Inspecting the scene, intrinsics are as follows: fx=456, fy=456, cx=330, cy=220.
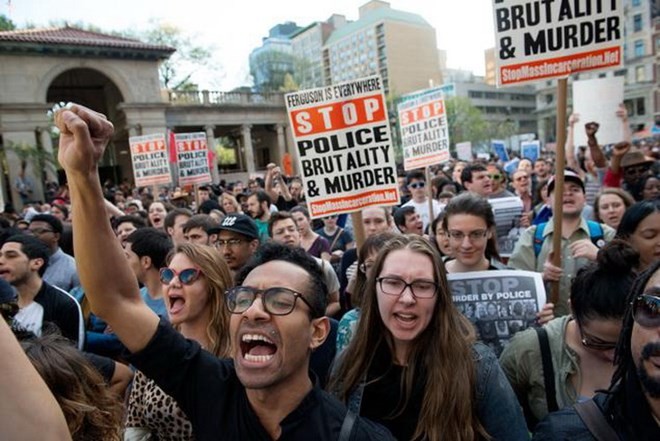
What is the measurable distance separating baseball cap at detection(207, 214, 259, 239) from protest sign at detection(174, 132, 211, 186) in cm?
640

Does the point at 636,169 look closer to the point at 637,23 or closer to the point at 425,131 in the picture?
the point at 425,131

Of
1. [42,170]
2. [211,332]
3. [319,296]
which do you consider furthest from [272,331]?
[42,170]

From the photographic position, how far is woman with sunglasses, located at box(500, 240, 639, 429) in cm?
193

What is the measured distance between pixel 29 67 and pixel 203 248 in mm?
26491

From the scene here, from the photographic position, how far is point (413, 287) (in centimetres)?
206

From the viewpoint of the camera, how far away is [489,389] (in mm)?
1893

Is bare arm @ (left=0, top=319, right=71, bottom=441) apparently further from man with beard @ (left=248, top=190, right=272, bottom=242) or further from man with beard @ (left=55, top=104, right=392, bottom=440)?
man with beard @ (left=248, top=190, right=272, bottom=242)

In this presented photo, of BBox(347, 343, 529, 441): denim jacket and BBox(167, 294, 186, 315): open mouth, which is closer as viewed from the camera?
BBox(347, 343, 529, 441): denim jacket

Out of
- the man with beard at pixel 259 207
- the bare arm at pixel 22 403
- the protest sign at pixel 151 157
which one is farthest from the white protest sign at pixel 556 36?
the protest sign at pixel 151 157

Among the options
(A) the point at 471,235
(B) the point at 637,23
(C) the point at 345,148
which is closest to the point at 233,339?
(A) the point at 471,235

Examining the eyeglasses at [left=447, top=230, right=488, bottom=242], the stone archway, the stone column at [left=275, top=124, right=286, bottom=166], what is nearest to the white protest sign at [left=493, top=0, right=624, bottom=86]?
the eyeglasses at [left=447, top=230, right=488, bottom=242]

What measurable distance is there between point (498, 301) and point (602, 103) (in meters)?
8.48

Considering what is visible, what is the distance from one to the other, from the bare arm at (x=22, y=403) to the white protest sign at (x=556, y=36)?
11.9 ft

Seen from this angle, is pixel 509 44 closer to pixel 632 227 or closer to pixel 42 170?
pixel 632 227
